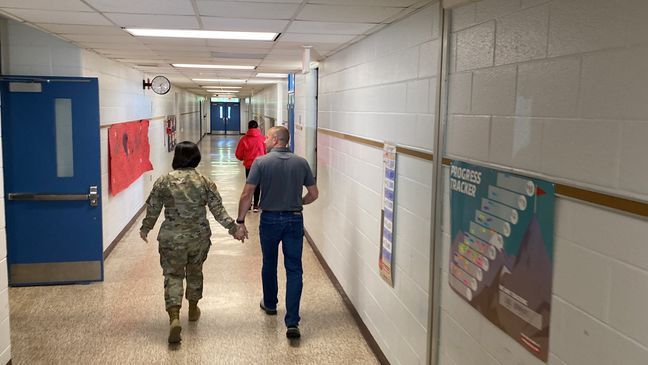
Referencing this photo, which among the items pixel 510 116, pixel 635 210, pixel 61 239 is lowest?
pixel 61 239

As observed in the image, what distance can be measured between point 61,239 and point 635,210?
5043mm

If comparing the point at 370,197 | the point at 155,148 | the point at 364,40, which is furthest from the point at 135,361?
the point at 155,148

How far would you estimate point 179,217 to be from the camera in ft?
13.4

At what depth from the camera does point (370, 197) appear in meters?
4.11

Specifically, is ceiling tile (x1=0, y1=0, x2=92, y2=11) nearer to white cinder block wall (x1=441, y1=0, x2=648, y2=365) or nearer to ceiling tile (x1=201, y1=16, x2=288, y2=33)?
ceiling tile (x1=201, y1=16, x2=288, y2=33)

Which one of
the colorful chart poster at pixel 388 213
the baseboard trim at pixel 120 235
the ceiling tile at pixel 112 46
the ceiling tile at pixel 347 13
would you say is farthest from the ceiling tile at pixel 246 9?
the baseboard trim at pixel 120 235

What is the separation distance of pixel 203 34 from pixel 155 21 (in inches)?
28.7

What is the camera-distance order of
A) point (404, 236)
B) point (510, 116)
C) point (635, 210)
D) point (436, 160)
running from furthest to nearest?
point (404, 236), point (436, 160), point (510, 116), point (635, 210)

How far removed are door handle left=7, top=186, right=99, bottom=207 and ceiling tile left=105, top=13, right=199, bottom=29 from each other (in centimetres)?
190

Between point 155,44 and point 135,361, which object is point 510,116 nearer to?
point 135,361

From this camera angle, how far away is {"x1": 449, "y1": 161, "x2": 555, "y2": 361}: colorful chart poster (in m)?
1.86

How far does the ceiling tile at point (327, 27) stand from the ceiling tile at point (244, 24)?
3.5 inches

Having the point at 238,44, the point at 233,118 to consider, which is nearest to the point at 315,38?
the point at 238,44

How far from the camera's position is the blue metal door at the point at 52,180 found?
16.5 feet
